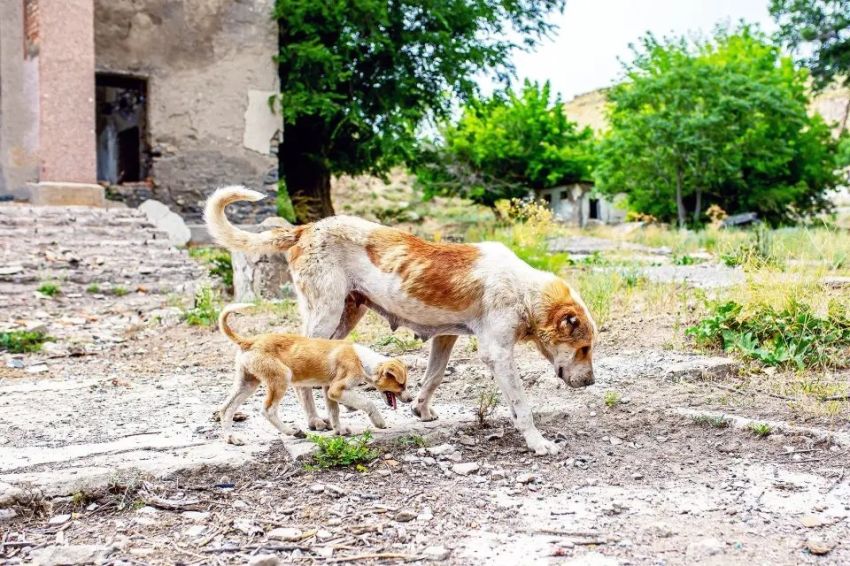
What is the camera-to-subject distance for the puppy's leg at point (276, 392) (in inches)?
181

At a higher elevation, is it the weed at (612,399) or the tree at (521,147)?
the tree at (521,147)

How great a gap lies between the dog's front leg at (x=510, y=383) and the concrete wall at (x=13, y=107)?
38.7ft

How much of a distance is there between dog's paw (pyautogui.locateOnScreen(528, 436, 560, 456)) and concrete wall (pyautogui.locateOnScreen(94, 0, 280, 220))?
1266 cm

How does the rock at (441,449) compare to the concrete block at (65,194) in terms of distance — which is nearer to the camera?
the rock at (441,449)

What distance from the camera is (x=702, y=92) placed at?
26625 millimetres

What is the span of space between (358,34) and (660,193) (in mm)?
15995

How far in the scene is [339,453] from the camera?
14.6 feet

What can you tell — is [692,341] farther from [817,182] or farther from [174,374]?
[817,182]

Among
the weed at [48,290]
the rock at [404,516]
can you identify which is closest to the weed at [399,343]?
the rock at [404,516]

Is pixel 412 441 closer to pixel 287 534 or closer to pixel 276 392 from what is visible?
pixel 276 392

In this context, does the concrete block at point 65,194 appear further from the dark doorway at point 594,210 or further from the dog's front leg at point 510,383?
the dark doorway at point 594,210

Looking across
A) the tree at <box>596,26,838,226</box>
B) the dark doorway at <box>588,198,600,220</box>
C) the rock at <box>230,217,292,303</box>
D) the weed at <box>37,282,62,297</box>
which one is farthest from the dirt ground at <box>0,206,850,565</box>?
the dark doorway at <box>588,198,600,220</box>

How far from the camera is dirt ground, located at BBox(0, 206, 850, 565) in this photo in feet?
11.3

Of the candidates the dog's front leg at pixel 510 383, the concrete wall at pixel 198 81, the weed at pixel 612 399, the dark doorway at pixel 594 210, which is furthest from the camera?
the dark doorway at pixel 594 210
